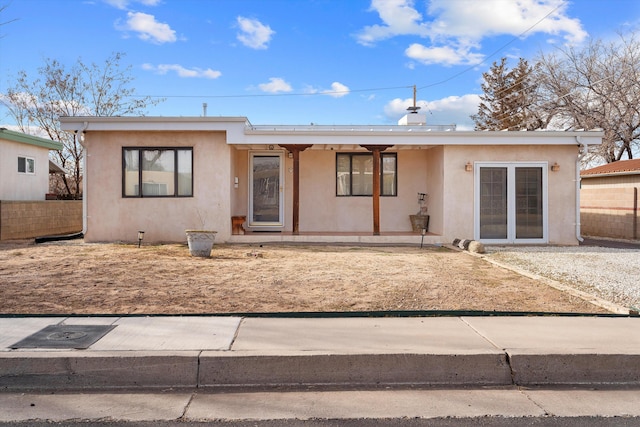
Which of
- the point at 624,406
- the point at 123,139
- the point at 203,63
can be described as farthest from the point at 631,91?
the point at 624,406

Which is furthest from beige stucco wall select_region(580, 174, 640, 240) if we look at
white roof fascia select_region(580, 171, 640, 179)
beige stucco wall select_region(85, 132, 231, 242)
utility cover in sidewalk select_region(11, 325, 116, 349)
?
utility cover in sidewalk select_region(11, 325, 116, 349)

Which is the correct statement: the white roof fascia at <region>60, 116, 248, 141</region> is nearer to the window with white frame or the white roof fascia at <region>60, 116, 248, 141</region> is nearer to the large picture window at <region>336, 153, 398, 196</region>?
the large picture window at <region>336, 153, 398, 196</region>

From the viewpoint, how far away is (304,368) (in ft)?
14.3

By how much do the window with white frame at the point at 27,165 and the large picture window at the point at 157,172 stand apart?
713cm

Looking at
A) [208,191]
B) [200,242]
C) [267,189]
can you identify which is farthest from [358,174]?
[200,242]

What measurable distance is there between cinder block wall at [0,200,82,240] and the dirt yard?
169 inches

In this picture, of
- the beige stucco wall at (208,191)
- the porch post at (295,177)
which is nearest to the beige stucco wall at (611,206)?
the beige stucco wall at (208,191)

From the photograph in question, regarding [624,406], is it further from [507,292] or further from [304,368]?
[507,292]

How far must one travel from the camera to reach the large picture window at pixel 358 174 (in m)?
15.4

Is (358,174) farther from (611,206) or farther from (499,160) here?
(611,206)

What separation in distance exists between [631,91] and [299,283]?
2644 cm

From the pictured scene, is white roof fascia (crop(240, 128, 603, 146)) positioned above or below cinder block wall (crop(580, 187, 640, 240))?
above

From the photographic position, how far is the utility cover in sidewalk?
15.3ft

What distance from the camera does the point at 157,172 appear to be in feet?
44.2
